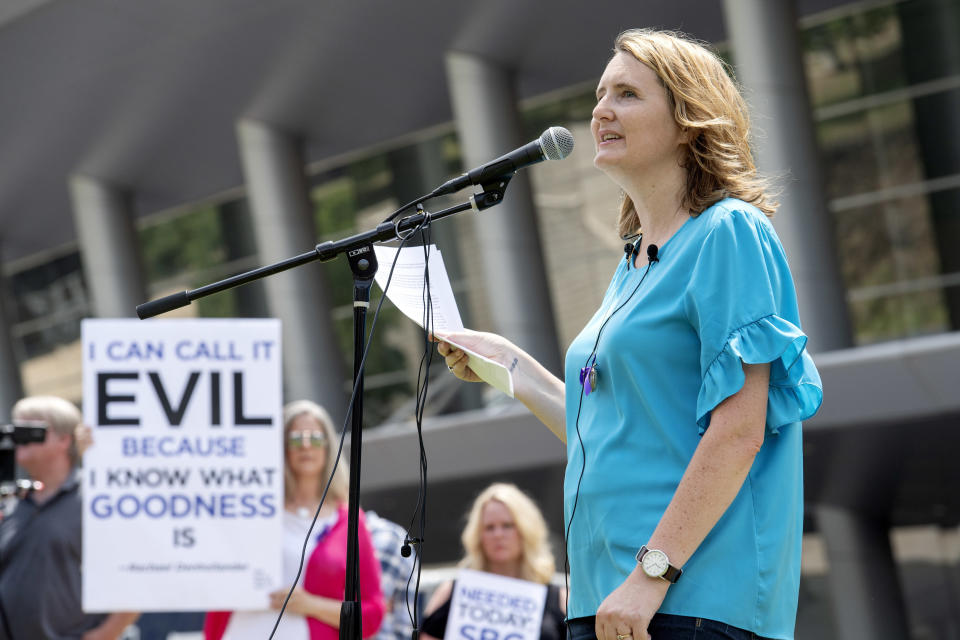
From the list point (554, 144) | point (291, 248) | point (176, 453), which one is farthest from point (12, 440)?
point (291, 248)

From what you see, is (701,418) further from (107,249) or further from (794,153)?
(107,249)

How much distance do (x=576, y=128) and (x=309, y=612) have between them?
12.4 meters

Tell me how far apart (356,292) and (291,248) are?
14072 mm

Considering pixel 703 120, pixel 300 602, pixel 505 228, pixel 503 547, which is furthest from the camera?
pixel 505 228

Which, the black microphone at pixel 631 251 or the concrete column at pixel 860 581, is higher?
the black microphone at pixel 631 251

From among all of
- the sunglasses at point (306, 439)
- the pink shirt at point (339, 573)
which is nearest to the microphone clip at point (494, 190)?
the pink shirt at point (339, 573)

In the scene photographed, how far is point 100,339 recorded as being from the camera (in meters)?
5.21

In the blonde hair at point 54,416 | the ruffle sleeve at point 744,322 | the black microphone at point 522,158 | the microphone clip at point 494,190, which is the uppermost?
the black microphone at point 522,158

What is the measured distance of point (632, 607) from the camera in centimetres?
196

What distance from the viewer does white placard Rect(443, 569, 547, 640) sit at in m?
5.31

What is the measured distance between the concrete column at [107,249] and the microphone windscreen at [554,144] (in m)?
16.1

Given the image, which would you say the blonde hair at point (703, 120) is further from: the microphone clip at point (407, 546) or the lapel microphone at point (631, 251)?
the microphone clip at point (407, 546)

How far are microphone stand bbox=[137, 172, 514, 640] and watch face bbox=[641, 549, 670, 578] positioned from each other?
715mm

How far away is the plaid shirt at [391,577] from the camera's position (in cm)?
525
